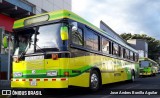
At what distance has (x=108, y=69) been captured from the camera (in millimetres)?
15664

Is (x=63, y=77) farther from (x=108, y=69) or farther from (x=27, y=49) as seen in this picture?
(x=108, y=69)

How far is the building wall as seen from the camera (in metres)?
24.5

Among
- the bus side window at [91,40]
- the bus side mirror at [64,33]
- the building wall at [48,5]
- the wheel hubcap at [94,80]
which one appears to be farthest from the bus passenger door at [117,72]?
the building wall at [48,5]

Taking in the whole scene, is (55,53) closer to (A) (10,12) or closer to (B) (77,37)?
(B) (77,37)

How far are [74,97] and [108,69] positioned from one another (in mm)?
4043

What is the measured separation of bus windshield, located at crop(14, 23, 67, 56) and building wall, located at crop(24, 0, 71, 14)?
11.3 m

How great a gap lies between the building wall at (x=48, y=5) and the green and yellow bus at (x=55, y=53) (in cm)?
1132

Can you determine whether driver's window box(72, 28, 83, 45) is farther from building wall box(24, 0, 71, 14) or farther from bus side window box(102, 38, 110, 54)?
building wall box(24, 0, 71, 14)

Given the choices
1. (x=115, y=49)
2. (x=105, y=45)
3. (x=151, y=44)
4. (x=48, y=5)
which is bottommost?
(x=115, y=49)

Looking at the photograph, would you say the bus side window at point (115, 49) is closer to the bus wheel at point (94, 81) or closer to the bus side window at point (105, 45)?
the bus side window at point (105, 45)

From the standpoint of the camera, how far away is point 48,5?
2656cm

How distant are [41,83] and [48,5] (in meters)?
15.8

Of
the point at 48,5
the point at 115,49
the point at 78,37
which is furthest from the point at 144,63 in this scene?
the point at 78,37

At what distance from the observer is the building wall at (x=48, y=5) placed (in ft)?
80.2
